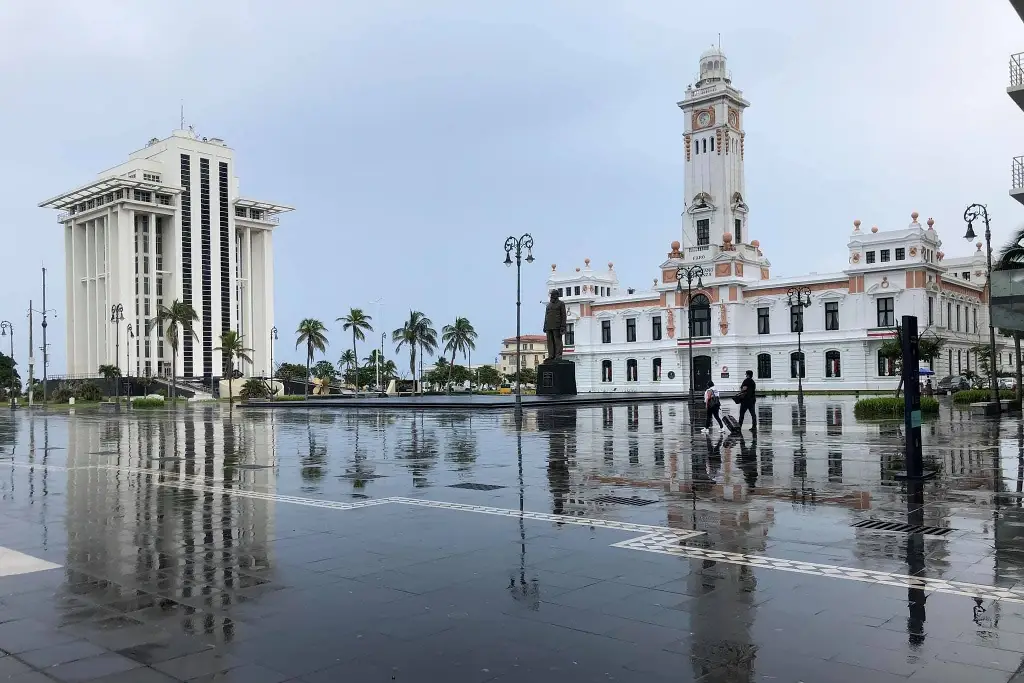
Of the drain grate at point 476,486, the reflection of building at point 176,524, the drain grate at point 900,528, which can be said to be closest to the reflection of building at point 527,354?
the reflection of building at point 176,524

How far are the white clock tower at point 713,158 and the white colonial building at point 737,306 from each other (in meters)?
0.11

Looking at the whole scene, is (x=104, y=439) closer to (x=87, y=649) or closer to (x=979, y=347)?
(x=87, y=649)

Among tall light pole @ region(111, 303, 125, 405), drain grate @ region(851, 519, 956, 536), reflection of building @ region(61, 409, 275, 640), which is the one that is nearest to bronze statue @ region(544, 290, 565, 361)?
reflection of building @ region(61, 409, 275, 640)

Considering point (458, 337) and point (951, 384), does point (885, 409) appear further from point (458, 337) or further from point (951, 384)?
point (458, 337)

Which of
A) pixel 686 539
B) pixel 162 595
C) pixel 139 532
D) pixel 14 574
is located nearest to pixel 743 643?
pixel 686 539

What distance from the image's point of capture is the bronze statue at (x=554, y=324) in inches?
1857

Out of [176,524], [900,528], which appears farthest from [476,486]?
[900,528]

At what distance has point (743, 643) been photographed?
5.18 meters

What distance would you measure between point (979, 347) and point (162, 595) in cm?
8154

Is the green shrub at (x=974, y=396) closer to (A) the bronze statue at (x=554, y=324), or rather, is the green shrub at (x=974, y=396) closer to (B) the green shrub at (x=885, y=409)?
(B) the green shrub at (x=885, y=409)

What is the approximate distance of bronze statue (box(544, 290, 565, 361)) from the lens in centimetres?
4716

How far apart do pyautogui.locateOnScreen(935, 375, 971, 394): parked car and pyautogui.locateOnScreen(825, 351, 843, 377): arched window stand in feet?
25.6

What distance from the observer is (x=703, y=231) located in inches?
3179

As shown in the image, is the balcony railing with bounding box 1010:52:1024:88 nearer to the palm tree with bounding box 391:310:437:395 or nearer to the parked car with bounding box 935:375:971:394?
the parked car with bounding box 935:375:971:394
